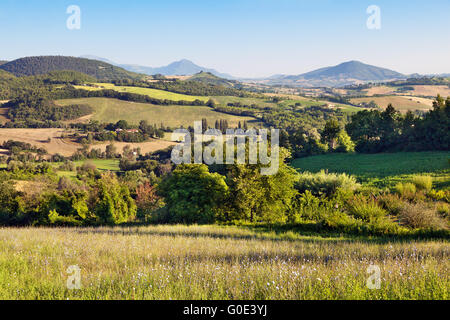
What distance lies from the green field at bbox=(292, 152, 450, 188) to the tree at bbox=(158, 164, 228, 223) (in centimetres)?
1848

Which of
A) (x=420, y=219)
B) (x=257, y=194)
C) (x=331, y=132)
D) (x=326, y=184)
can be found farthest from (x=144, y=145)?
(x=420, y=219)

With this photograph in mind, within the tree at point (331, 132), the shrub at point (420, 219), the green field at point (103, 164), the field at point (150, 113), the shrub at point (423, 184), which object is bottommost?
the green field at point (103, 164)

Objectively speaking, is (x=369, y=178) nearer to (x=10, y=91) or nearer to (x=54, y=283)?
(x=54, y=283)

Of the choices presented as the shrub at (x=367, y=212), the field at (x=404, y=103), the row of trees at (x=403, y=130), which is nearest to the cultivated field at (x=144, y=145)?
the row of trees at (x=403, y=130)

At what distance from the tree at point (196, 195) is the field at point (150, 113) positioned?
11740 centimetres

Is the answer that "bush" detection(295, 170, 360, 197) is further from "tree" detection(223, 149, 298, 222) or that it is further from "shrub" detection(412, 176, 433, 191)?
"tree" detection(223, 149, 298, 222)

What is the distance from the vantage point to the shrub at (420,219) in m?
12.8

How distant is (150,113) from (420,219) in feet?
498

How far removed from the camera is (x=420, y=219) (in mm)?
13047

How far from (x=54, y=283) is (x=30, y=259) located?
7.30 ft

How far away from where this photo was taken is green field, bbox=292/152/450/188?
31167 mm

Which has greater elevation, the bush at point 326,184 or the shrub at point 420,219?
the shrub at point 420,219

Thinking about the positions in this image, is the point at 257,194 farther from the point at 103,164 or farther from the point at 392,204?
the point at 103,164

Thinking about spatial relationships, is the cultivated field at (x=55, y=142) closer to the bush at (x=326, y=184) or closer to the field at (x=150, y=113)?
the field at (x=150, y=113)
